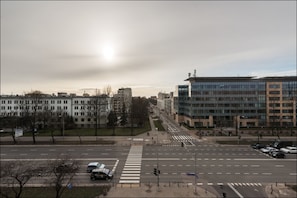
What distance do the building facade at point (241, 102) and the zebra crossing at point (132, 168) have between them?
44600 mm

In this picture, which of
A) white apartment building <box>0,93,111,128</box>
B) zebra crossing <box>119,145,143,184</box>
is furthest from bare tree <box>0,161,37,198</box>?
white apartment building <box>0,93,111,128</box>

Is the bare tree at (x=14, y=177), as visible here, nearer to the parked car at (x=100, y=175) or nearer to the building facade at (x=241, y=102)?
the parked car at (x=100, y=175)

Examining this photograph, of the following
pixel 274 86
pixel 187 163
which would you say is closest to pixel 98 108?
pixel 187 163

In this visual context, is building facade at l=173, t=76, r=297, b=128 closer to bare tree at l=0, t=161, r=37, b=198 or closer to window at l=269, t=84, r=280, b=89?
window at l=269, t=84, r=280, b=89

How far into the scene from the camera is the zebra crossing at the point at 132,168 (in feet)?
94.3

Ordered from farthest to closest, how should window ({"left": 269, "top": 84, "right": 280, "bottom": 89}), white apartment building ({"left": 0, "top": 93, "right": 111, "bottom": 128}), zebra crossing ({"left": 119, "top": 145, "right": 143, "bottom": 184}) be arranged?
window ({"left": 269, "top": 84, "right": 280, "bottom": 89}) < white apartment building ({"left": 0, "top": 93, "right": 111, "bottom": 128}) < zebra crossing ({"left": 119, "top": 145, "right": 143, "bottom": 184})

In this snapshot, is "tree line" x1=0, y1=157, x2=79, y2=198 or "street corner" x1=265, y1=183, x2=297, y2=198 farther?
"street corner" x1=265, y1=183, x2=297, y2=198

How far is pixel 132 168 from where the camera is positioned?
33.6 metres

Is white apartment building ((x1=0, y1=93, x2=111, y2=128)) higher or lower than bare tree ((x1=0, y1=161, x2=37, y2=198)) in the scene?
higher

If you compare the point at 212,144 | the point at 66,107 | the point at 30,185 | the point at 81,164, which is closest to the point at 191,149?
the point at 212,144

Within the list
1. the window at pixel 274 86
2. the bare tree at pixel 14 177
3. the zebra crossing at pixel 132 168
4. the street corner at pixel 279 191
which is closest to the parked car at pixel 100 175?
the zebra crossing at pixel 132 168

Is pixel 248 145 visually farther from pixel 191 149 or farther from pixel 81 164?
pixel 81 164

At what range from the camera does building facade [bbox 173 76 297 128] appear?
84.3 m

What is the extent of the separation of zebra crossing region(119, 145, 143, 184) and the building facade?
146 feet
